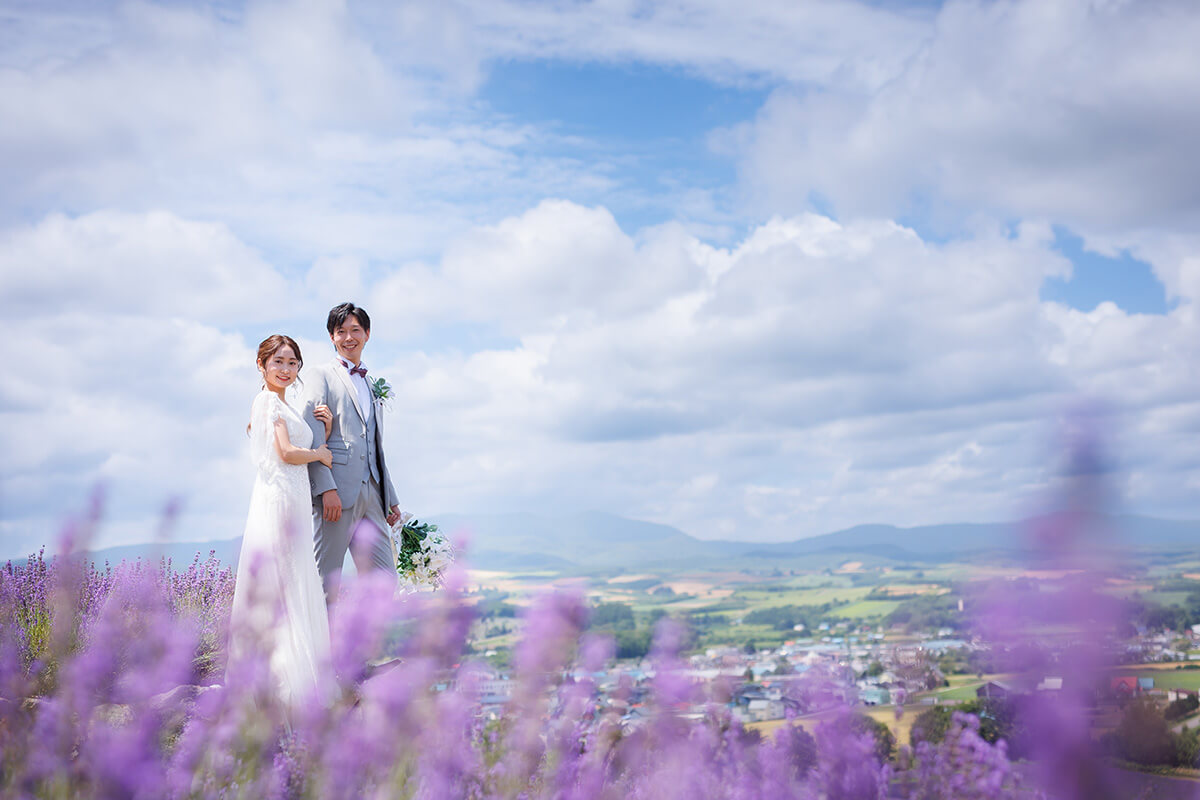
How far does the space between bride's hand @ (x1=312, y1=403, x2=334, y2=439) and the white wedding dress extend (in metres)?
0.31

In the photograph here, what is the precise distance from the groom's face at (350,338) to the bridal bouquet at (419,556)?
1738mm

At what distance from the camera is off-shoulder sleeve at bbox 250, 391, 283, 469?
515 centimetres

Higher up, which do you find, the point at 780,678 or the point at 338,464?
the point at 338,464

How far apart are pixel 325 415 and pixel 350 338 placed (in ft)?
2.03

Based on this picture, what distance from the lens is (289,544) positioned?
494 centimetres

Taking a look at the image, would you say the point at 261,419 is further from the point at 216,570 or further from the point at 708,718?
the point at 708,718

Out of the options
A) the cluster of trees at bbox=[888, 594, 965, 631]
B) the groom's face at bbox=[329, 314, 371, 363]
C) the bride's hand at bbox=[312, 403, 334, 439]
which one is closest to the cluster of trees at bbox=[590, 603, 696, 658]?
the cluster of trees at bbox=[888, 594, 965, 631]

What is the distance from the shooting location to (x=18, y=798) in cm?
239

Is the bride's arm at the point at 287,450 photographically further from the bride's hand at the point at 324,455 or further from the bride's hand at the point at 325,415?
the bride's hand at the point at 325,415

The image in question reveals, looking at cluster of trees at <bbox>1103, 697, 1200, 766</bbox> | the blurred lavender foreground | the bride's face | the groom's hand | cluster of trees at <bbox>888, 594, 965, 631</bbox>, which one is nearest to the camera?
cluster of trees at <bbox>1103, 697, 1200, 766</bbox>

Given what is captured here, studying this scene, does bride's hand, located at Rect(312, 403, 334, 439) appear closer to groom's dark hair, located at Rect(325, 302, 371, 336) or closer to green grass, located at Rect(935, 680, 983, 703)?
groom's dark hair, located at Rect(325, 302, 371, 336)

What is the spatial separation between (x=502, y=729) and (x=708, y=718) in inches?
35.4

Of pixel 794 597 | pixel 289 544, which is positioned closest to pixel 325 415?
pixel 289 544

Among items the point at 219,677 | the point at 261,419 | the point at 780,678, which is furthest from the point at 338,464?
the point at 780,678
